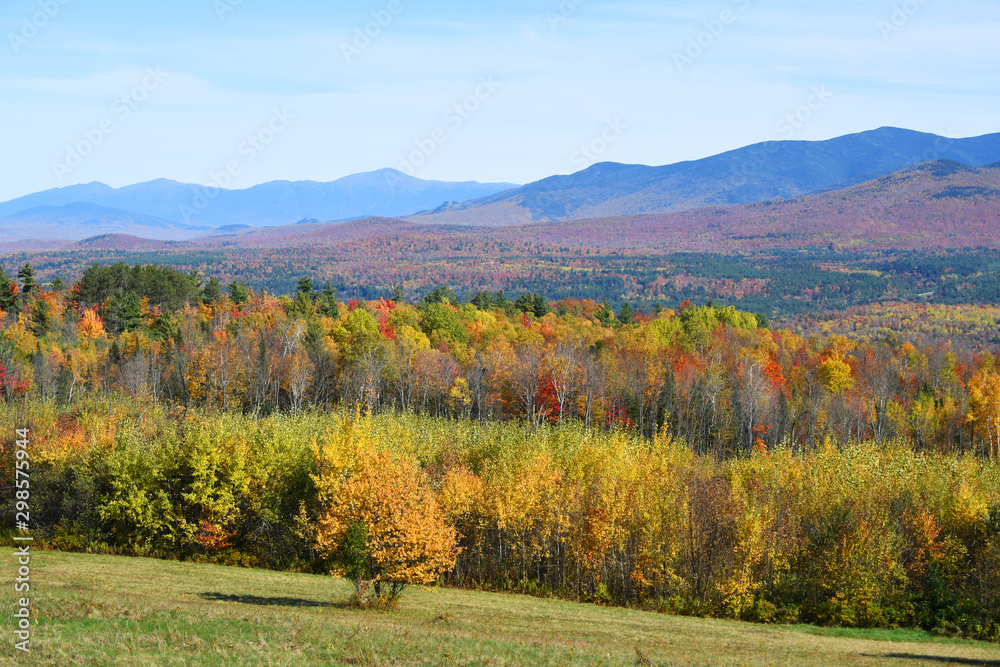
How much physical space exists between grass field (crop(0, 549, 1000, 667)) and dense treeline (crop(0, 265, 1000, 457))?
126 feet

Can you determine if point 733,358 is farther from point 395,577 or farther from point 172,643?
point 172,643

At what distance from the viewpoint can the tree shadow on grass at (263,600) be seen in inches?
1291

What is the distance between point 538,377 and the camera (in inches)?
3339

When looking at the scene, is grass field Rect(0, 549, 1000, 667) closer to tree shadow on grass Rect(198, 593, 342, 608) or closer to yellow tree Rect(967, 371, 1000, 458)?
tree shadow on grass Rect(198, 593, 342, 608)

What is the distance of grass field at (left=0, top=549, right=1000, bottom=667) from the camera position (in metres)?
23.0

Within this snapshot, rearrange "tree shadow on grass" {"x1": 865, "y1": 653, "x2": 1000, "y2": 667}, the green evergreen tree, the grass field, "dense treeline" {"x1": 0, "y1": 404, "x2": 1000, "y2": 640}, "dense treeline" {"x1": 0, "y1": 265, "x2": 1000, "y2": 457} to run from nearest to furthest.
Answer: the grass field → "tree shadow on grass" {"x1": 865, "y1": 653, "x2": 1000, "y2": 667} → "dense treeline" {"x1": 0, "y1": 404, "x2": 1000, "y2": 640} → "dense treeline" {"x1": 0, "y1": 265, "x2": 1000, "y2": 457} → the green evergreen tree

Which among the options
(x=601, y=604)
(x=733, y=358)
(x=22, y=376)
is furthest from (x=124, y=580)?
(x=733, y=358)

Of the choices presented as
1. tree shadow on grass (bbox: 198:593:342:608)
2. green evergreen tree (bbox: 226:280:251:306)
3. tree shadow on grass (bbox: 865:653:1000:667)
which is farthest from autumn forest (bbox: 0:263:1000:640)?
green evergreen tree (bbox: 226:280:251:306)

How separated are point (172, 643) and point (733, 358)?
76785 millimetres

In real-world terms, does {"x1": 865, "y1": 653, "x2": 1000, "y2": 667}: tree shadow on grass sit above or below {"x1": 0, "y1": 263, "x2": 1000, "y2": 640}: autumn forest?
below

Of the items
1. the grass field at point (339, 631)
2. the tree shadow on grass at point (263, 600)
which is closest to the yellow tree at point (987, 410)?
the grass field at point (339, 631)

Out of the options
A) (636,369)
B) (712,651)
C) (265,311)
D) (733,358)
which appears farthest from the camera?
(265,311)

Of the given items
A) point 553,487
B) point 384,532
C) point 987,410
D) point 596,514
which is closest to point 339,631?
point 384,532

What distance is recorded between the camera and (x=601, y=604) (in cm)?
4112
